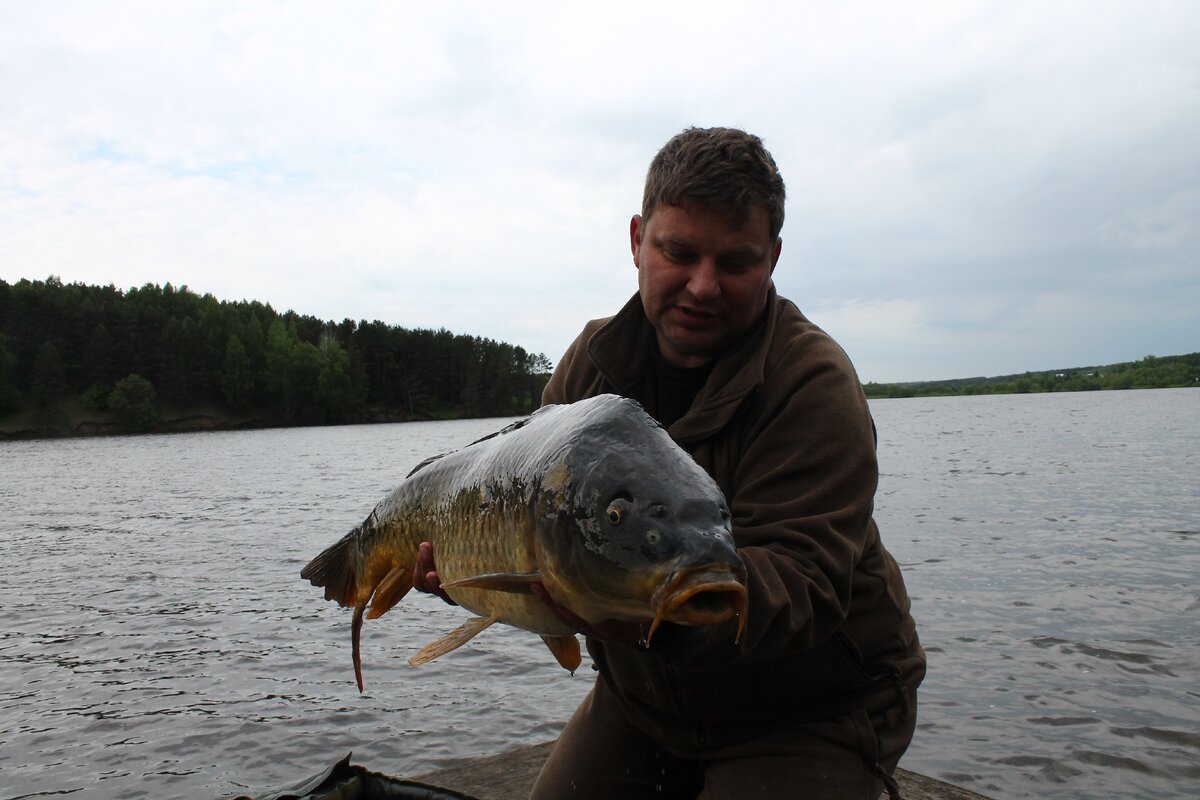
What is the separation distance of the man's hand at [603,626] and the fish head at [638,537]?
6 cm

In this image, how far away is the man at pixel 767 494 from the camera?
8.29 ft

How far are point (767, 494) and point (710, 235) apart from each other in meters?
0.86

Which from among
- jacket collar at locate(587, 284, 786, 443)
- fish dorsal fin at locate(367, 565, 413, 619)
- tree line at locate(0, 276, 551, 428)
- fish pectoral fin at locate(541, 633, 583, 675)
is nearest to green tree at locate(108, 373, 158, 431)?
tree line at locate(0, 276, 551, 428)

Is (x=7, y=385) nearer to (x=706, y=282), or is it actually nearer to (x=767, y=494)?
(x=706, y=282)

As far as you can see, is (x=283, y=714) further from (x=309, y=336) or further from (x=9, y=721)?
(x=309, y=336)

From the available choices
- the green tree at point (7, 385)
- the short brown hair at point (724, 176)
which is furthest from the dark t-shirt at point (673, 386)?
the green tree at point (7, 385)

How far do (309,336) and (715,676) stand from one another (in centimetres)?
10838

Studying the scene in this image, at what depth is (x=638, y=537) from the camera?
5.77ft

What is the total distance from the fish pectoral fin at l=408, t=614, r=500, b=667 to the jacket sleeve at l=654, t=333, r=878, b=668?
58 centimetres

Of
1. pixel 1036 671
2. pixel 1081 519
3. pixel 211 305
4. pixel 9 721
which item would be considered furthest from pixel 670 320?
pixel 211 305

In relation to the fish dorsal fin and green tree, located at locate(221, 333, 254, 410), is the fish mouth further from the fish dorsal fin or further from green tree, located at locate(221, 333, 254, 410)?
green tree, located at locate(221, 333, 254, 410)

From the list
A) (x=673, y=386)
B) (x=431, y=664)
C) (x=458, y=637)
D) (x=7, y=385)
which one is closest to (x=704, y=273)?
(x=673, y=386)

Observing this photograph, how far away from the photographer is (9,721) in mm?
7312

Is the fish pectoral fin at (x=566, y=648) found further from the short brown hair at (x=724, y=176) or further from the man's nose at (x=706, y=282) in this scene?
the short brown hair at (x=724, y=176)
